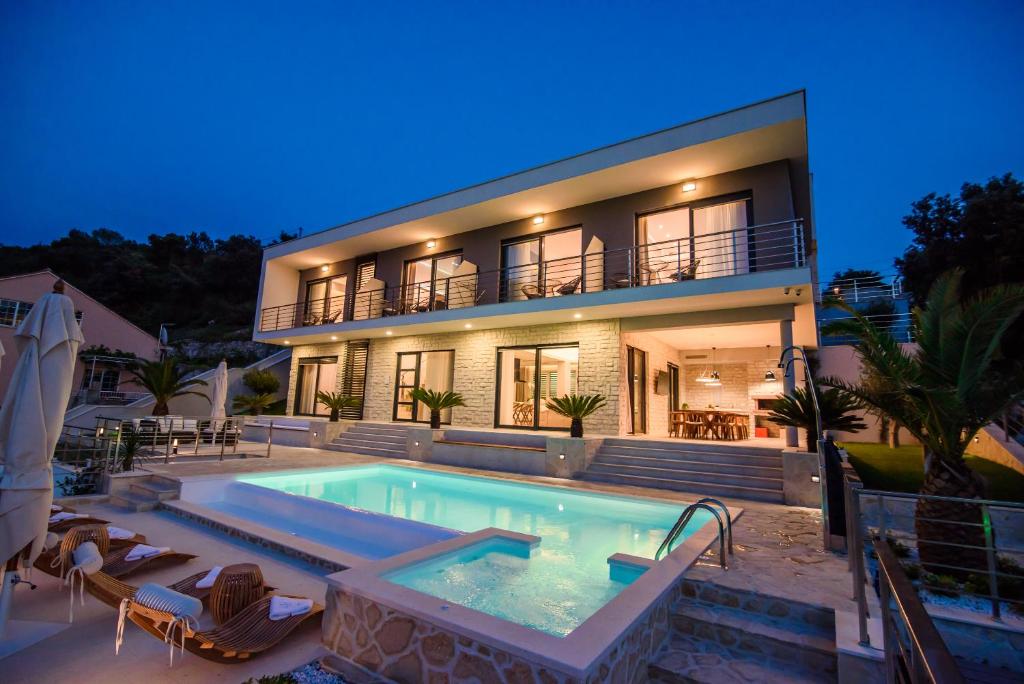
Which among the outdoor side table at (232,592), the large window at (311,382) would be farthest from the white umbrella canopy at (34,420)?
the large window at (311,382)

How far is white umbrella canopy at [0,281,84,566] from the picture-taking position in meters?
3.25

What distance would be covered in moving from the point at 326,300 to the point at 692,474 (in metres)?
13.5

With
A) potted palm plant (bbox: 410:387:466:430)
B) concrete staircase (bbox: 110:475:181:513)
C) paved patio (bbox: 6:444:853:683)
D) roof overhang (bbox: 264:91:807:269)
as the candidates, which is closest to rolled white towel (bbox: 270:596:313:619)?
paved patio (bbox: 6:444:853:683)

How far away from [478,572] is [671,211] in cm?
954

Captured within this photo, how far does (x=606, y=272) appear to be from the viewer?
11.5 metres

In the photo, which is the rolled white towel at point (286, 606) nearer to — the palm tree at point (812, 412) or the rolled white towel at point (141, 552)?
the rolled white towel at point (141, 552)

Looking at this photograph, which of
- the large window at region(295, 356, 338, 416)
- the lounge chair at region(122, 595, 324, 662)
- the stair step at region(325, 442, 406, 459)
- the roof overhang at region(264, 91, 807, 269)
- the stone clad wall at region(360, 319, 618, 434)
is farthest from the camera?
the large window at region(295, 356, 338, 416)

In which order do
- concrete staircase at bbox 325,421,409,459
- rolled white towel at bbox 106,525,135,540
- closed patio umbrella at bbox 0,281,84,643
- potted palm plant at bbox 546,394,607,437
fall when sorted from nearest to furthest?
1. closed patio umbrella at bbox 0,281,84,643
2. rolled white towel at bbox 106,525,135,540
3. potted palm plant at bbox 546,394,607,437
4. concrete staircase at bbox 325,421,409,459

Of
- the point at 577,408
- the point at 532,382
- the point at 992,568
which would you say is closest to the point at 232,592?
A: the point at 992,568

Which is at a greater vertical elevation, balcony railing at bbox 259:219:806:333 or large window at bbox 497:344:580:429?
balcony railing at bbox 259:219:806:333

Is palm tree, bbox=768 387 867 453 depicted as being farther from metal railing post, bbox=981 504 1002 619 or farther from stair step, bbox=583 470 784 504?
metal railing post, bbox=981 504 1002 619

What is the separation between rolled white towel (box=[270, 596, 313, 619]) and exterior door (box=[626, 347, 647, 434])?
911cm

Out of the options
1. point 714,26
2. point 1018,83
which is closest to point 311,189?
point 714,26

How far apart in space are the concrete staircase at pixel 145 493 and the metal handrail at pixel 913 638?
28.1 ft
